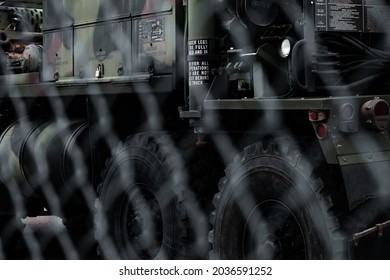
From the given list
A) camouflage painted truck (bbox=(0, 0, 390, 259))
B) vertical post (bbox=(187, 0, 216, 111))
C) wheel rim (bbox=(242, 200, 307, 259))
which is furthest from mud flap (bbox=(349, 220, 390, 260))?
vertical post (bbox=(187, 0, 216, 111))

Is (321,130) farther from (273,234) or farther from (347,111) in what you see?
(273,234)

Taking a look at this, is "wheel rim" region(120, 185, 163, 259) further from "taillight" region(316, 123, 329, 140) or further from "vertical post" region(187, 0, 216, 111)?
"taillight" region(316, 123, 329, 140)

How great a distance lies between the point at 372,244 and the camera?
3443 mm

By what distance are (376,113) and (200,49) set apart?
127cm

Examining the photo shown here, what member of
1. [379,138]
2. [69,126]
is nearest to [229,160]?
[379,138]

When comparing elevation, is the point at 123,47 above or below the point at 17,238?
above

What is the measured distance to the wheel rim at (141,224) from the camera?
502cm

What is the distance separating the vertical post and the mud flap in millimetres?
1360

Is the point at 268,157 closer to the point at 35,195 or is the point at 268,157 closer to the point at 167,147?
the point at 167,147

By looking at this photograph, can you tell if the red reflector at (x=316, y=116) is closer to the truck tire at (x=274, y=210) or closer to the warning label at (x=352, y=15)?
the truck tire at (x=274, y=210)

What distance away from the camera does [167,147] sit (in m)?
4.83

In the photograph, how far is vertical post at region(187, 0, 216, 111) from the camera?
14.5 feet

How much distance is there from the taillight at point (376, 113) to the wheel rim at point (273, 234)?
578 millimetres

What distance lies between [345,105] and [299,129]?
1.48 feet
